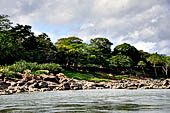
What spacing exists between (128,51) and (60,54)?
40065 millimetres

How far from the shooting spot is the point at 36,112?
1045 cm

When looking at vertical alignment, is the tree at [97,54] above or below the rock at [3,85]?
above

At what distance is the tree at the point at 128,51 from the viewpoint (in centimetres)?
9875

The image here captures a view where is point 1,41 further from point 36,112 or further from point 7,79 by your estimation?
point 36,112

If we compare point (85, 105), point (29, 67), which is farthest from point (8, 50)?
point (85, 105)

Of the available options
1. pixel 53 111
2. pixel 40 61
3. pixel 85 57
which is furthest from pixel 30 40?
pixel 53 111

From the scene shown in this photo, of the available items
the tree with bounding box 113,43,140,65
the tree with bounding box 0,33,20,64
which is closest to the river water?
the tree with bounding box 0,33,20,64

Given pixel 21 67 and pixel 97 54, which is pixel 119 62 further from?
pixel 21 67

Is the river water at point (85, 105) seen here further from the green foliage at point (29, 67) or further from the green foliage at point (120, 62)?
the green foliage at point (120, 62)

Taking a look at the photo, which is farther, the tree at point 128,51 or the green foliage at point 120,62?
the tree at point 128,51

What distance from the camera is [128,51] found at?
99.1 meters

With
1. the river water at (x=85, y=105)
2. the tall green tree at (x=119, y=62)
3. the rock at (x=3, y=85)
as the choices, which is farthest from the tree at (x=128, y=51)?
the river water at (x=85, y=105)

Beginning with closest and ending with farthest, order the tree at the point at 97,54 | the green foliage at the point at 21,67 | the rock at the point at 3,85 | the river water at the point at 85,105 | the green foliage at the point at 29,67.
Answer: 1. the river water at the point at 85,105
2. the rock at the point at 3,85
3. the green foliage at the point at 21,67
4. the green foliage at the point at 29,67
5. the tree at the point at 97,54

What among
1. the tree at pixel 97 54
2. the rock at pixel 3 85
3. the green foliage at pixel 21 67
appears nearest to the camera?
the rock at pixel 3 85
